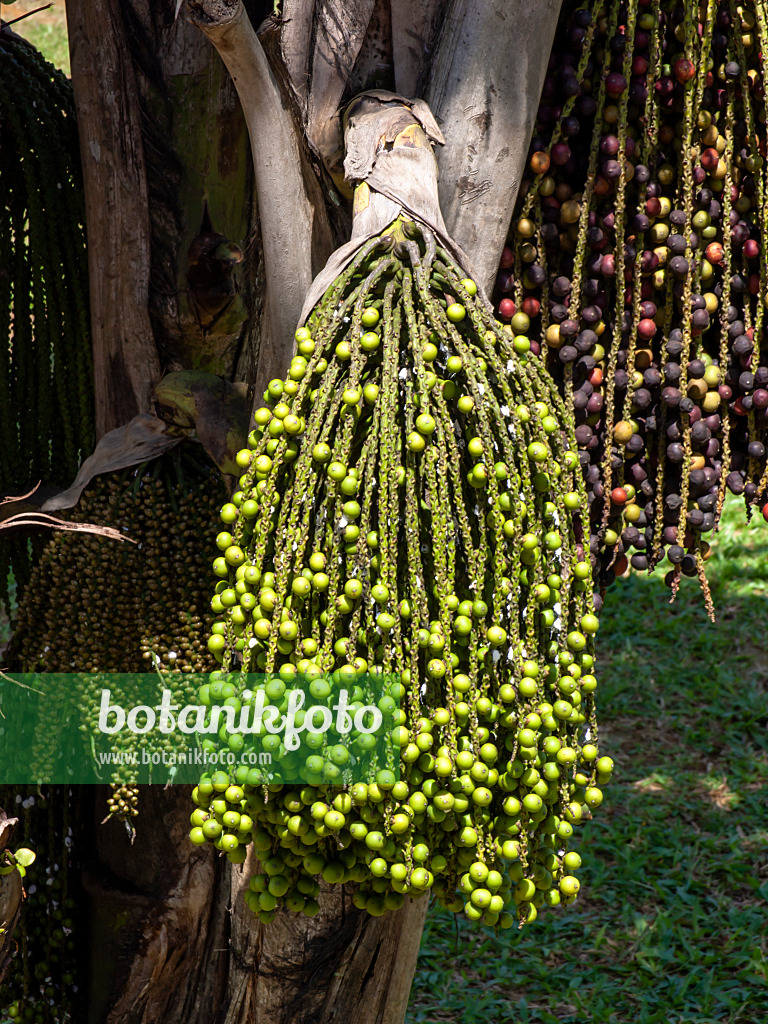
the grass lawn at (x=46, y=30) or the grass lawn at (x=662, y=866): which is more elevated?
the grass lawn at (x=46, y=30)

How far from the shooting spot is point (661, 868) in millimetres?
3596

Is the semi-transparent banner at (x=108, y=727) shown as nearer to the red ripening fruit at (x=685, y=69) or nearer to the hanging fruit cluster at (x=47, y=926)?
the hanging fruit cluster at (x=47, y=926)

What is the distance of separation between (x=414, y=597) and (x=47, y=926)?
1.46 meters

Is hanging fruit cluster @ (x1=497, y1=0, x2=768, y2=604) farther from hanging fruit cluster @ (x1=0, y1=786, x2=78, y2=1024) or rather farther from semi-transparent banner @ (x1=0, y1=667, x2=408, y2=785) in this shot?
hanging fruit cluster @ (x1=0, y1=786, x2=78, y2=1024)

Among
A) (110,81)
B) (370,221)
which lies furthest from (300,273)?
(110,81)

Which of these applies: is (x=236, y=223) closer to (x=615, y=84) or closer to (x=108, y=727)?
(x=615, y=84)

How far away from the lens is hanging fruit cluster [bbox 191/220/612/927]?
1.16 metres

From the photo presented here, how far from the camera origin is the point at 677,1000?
2.97m

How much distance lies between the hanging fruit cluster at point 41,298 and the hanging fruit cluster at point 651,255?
1.00 metres

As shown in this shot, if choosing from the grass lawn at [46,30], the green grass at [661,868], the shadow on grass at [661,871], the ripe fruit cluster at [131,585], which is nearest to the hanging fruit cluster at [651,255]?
the ripe fruit cluster at [131,585]

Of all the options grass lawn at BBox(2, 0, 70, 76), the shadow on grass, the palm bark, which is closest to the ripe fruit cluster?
the palm bark

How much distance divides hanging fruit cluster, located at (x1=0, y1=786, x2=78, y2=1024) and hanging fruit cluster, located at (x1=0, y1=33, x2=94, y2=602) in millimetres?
499

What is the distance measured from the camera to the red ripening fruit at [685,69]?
1.55 m

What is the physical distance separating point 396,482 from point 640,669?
376 cm
